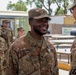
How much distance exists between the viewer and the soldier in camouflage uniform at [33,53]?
3.57 m

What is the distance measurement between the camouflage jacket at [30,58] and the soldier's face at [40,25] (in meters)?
0.12

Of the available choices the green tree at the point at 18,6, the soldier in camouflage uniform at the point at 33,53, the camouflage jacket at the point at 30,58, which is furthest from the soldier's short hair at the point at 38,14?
the green tree at the point at 18,6

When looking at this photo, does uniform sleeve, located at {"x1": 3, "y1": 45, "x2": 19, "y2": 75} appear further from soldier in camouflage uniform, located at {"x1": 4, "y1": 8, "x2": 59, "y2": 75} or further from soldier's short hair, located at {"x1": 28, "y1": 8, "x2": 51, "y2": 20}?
soldier's short hair, located at {"x1": 28, "y1": 8, "x2": 51, "y2": 20}

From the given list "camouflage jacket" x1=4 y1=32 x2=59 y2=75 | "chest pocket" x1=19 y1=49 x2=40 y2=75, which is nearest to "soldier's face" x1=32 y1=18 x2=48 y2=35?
"camouflage jacket" x1=4 y1=32 x2=59 y2=75

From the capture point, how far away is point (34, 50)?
3.62 meters

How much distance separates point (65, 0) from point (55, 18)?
24771mm

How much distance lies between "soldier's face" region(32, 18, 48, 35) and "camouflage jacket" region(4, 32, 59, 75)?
4.9 inches

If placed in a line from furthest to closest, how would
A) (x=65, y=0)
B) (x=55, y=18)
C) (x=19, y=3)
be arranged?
(x=19, y=3) < (x=65, y=0) < (x=55, y=18)

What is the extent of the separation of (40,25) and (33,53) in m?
0.33

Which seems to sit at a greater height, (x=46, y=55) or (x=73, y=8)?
(x=73, y=8)

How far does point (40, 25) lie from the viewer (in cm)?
356

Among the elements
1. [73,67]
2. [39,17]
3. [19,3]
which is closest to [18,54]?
[39,17]

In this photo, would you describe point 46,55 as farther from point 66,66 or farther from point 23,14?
point 23,14

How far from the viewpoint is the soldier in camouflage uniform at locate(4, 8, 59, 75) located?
3.57 metres
